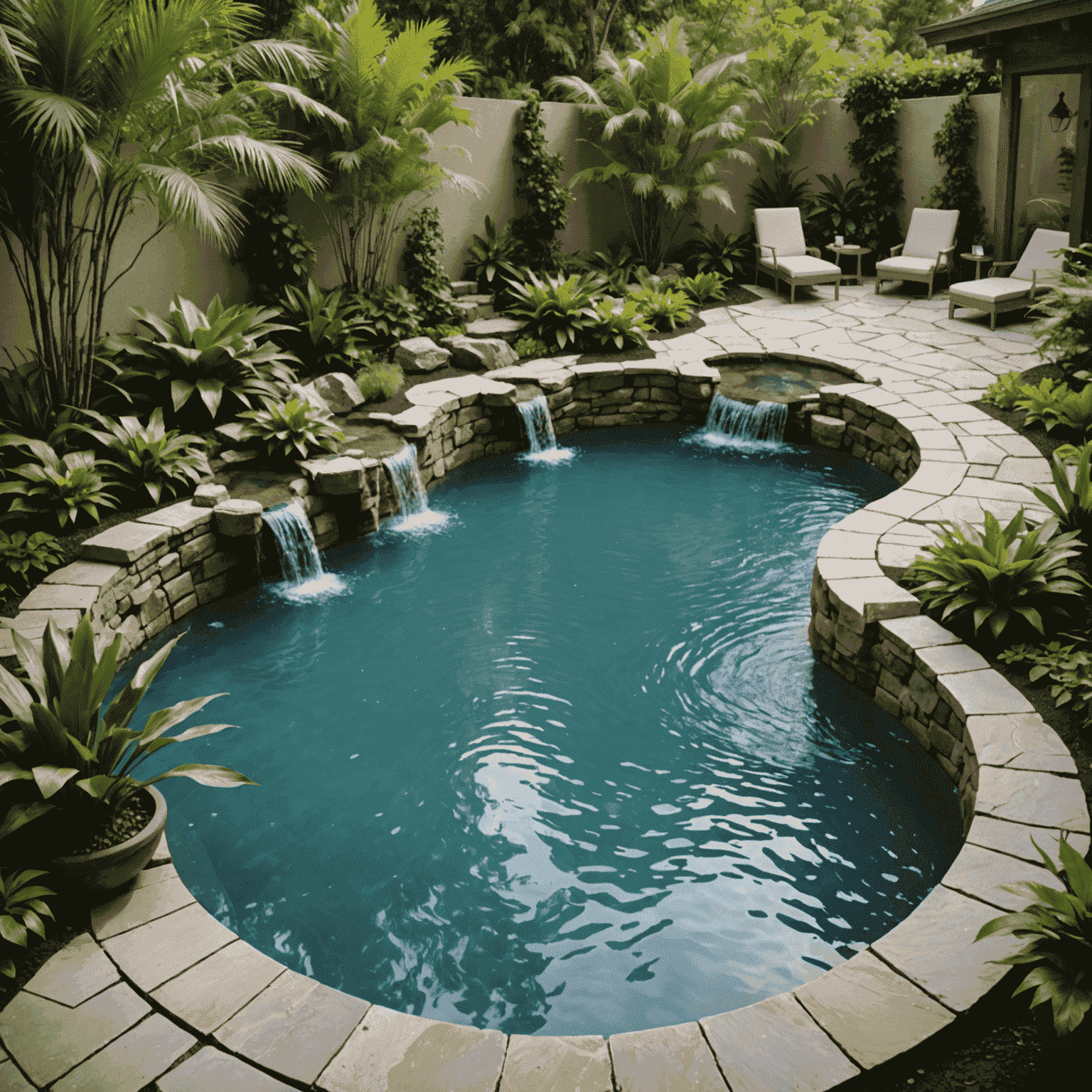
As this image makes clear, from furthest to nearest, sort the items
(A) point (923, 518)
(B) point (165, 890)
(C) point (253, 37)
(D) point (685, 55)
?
(D) point (685, 55)
(C) point (253, 37)
(A) point (923, 518)
(B) point (165, 890)

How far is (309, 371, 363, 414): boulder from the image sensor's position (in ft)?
25.7

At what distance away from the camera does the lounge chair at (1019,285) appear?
952 centimetres

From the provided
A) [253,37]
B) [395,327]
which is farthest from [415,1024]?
[253,37]

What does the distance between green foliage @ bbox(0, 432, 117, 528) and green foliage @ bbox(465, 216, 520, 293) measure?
6.01m

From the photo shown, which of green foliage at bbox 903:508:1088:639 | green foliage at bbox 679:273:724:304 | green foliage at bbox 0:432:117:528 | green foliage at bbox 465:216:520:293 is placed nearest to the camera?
green foliage at bbox 903:508:1088:639

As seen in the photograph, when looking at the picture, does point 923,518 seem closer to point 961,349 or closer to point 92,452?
point 961,349

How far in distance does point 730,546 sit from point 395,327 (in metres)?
4.52

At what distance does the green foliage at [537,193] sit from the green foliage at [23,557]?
719cm

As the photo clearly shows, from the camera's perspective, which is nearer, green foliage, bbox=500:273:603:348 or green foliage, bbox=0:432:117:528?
green foliage, bbox=0:432:117:528

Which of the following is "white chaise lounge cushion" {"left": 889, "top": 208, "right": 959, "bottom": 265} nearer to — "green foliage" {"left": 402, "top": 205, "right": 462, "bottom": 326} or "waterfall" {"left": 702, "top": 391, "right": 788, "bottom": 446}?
"waterfall" {"left": 702, "top": 391, "right": 788, "bottom": 446}

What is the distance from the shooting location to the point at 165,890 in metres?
3.21

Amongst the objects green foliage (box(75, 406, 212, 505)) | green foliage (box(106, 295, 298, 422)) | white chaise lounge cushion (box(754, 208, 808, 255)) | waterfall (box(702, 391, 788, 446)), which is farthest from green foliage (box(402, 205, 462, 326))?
white chaise lounge cushion (box(754, 208, 808, 255))

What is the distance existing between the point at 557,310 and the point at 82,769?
24.2 feet

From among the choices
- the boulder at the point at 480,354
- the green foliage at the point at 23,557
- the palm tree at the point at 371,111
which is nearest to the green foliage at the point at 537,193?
the palm tree at the point at 371,111
